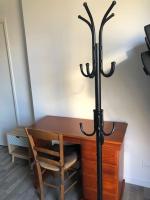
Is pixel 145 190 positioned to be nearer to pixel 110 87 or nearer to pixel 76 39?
pixel 110 87

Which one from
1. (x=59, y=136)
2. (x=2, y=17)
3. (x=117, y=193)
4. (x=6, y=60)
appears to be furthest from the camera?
(x=6, y=60)

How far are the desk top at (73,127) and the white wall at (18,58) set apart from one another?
2.34 feet

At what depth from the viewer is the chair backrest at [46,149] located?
1710mm

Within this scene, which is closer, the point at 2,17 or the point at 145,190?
the point at 145,190

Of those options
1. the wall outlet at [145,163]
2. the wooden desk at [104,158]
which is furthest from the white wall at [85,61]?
the wooden desk at [104,158]

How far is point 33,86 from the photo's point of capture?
2580mm

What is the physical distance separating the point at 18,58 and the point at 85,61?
3.89 ft

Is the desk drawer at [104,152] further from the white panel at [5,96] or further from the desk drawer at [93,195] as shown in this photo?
the white panel at [5,96]

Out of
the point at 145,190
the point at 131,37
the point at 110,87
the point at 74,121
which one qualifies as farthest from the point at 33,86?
the point at 145,190

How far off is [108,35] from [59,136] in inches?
44.0

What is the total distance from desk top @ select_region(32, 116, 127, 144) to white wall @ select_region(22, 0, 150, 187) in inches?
4.0

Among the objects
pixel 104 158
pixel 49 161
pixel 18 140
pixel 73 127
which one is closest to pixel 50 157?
pixel 49 161

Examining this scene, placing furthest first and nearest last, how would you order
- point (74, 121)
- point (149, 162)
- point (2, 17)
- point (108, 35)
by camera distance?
point (2, 17), point (74, 121), point (149, 162), point (108, 35)

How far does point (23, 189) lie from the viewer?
230 cm
